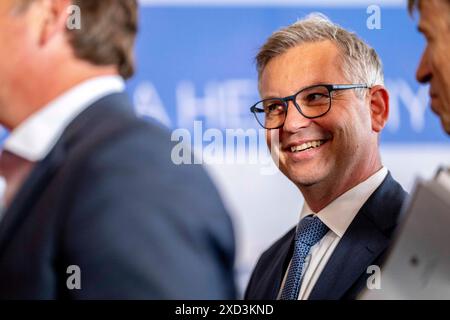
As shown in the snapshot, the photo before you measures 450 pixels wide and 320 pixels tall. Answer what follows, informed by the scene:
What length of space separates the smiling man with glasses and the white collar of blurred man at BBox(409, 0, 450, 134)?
252 millimetres

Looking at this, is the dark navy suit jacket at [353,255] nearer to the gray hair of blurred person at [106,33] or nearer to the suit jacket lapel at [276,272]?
the suit jacket lapel at [276,272]

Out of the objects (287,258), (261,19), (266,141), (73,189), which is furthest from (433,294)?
(261,19)

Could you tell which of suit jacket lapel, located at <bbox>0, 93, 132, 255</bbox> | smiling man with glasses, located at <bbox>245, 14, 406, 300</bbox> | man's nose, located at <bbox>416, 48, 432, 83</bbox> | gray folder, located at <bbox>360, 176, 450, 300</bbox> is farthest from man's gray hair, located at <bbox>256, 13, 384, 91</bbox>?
suit jacket lapel, located at <bbox>0, 93, 132, 255</bbox>

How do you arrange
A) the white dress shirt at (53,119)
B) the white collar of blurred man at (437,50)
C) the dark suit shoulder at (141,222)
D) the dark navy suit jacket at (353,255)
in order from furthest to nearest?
the dark navy suit jacket at (353,255), the white collar of blurred man at (437,50), the white dress shirt at (53,119), the dark suit shoulder at (141,222)

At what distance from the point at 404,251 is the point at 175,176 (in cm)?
34

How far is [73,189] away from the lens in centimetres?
74

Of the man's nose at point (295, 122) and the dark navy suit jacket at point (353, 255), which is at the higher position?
the man's nose at point (295, 122)

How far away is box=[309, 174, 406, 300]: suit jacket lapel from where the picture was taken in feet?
3.67

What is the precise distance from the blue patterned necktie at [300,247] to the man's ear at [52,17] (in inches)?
21.9

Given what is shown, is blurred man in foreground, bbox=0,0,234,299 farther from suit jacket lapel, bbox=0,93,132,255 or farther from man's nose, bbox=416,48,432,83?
man's nose, bbox=416,48,432,83

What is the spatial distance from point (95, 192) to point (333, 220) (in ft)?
1.94

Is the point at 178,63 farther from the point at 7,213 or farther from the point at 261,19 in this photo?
the point at 7,213

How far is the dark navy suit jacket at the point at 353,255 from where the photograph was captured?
1.12m

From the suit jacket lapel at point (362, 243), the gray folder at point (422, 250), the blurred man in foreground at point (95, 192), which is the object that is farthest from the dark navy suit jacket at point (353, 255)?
the blurred man in foreground at point (95, 192)
